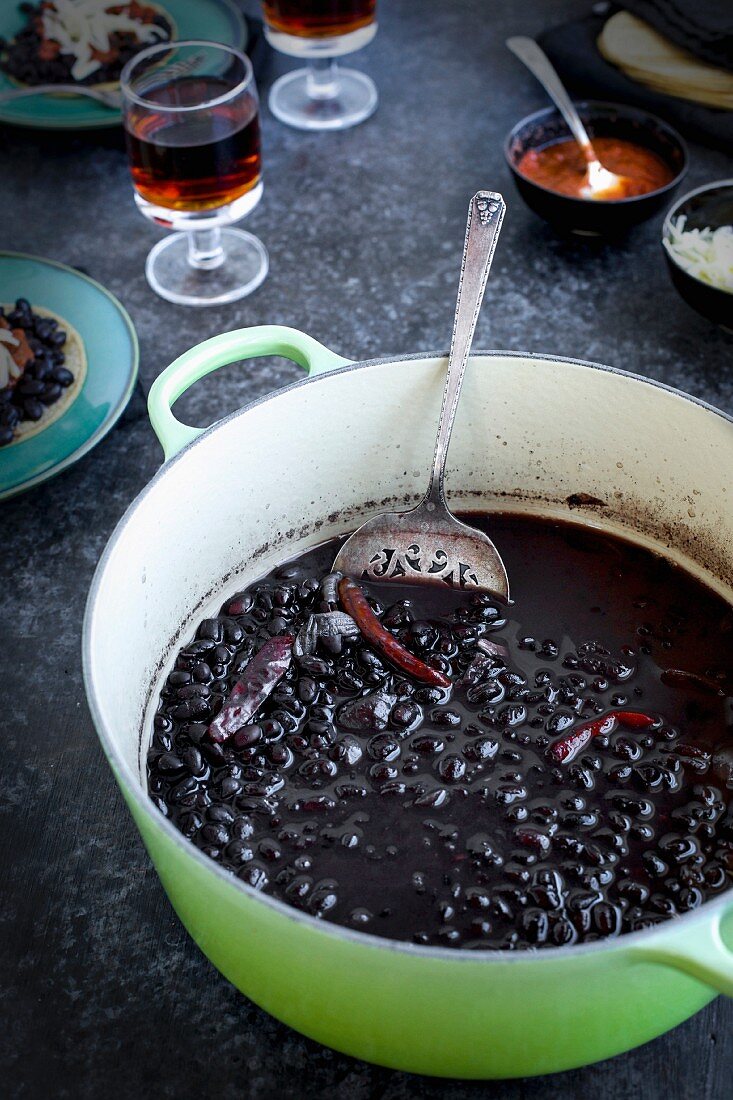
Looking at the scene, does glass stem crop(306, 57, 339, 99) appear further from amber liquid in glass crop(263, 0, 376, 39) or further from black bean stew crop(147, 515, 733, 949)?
black bean stew crop(147, 515, 733, 949)

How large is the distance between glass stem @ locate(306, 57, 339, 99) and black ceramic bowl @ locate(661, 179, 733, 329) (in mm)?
820

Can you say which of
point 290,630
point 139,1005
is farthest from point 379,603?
point 139,1005

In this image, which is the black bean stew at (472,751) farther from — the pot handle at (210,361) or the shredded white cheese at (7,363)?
the shredded white cheese at (7,363)

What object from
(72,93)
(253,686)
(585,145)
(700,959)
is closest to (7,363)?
(253,686)

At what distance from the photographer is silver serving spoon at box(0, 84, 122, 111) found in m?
2.00

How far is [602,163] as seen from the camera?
6.33 ft

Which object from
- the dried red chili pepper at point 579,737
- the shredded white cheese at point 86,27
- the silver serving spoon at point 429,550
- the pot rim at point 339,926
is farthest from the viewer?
the shredded white cheese at point 86,27

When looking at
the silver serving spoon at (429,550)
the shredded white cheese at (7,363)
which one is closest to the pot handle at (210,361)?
the silver serving spoon at (429,550)

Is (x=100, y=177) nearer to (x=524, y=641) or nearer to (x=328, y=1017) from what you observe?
(x=524, y=641)

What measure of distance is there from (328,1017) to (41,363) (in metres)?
1.04

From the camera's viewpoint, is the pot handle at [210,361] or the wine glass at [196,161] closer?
the pot handle at [210,361]

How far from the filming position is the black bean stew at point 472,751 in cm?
99

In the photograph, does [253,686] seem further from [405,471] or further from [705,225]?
[705,225]

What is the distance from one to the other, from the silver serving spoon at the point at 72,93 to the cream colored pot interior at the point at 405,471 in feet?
3.44
